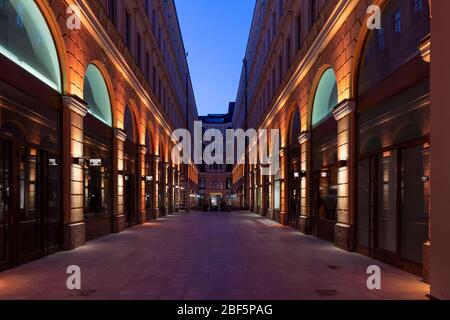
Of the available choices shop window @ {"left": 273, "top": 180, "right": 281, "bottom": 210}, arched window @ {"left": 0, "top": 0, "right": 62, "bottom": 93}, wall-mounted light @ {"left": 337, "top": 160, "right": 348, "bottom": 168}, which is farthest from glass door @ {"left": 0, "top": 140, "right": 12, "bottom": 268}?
shop window @ {"left": 273, "top": 180, "right": 281, "bottom": 210}

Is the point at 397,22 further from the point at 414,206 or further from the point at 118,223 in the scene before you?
the point at 118,223

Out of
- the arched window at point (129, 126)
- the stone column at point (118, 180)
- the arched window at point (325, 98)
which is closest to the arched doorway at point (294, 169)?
the arched window at point (325, 98)

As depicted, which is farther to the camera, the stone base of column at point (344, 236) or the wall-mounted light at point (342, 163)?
the wall-mounted light at point (342, 163)

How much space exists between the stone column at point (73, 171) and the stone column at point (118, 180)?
4787mm

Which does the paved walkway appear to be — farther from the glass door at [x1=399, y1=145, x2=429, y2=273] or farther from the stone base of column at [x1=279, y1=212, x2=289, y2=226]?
the stone base of column at [x1=279, y1=212, x2=289, y2=226]

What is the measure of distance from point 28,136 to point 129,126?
12.3 meters

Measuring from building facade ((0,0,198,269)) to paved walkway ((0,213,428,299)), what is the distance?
3.73ft

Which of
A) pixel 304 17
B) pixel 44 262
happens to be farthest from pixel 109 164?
pixel 304 17

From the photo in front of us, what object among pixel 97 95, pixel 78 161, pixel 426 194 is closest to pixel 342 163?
pixel 426 194

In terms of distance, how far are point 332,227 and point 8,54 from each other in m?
11.7

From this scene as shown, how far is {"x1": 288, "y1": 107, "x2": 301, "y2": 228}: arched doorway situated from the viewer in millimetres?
21500

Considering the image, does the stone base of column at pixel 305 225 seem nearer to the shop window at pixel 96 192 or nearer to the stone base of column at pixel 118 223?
the stone base of column at pixel 118 223

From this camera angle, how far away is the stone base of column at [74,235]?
1324cm

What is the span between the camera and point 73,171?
13.8 m
